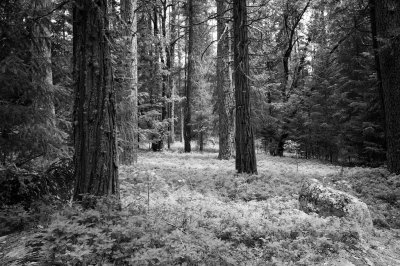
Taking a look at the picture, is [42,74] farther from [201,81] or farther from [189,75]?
[201,81]

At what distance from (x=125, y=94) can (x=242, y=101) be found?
377 cm

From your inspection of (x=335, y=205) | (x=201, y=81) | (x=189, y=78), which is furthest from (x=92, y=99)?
(x=201, y=81)

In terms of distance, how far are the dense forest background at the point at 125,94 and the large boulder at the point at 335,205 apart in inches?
103

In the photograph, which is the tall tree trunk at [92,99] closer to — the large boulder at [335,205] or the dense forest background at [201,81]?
the dense forest background at [201,81]

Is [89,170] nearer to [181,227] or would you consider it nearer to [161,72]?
[181,227]

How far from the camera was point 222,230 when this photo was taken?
14.2 feet

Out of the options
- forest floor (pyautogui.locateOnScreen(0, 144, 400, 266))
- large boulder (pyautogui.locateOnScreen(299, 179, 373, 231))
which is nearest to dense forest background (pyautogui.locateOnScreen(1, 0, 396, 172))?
forest floor (pyautogui.locateOnScreen(0, 144, 400, 266))

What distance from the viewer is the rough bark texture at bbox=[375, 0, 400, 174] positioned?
853cm

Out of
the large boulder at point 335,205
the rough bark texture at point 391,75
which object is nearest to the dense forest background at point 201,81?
the rough bark texture at point 391,75

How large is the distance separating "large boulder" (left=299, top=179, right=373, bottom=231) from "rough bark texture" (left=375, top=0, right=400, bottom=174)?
419 centimetres

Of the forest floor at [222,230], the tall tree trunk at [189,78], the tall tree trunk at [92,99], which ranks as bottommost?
the forest floor at [222,230]

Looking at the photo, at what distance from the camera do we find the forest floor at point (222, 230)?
3.22 meters

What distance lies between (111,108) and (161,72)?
13.6 meters

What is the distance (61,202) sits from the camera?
4.77 m
